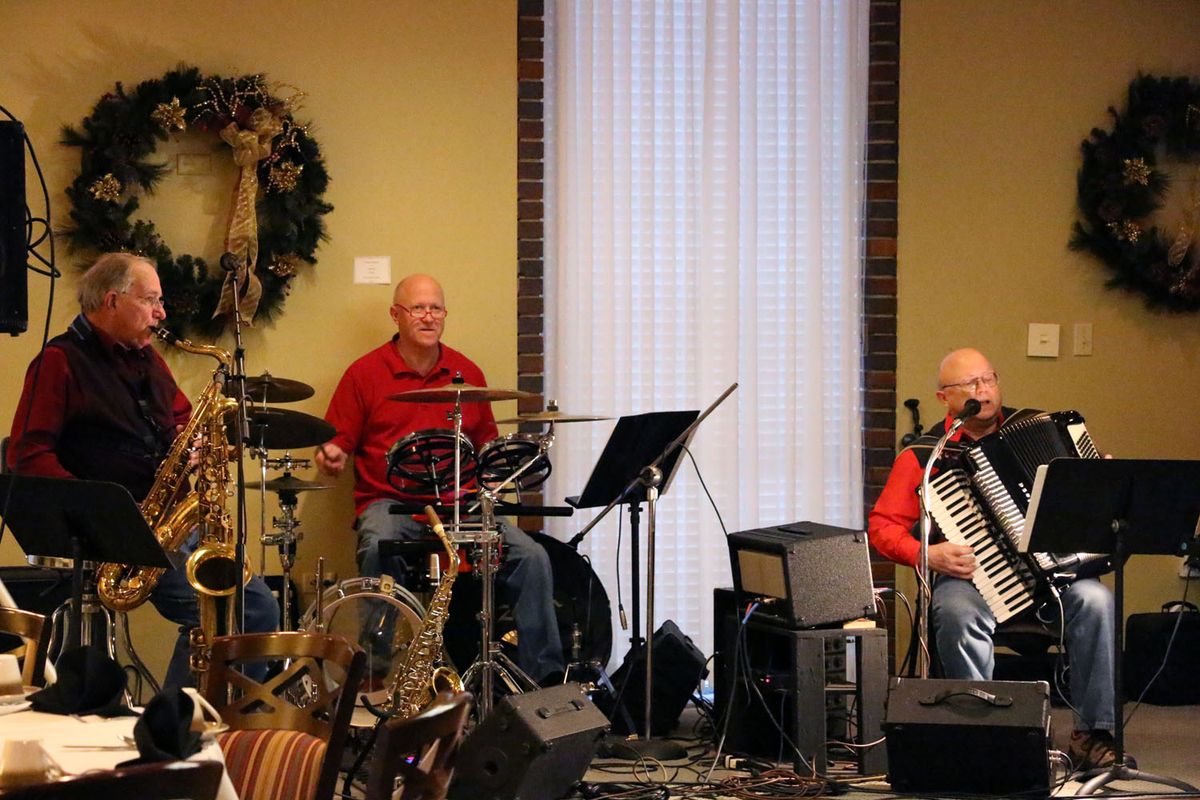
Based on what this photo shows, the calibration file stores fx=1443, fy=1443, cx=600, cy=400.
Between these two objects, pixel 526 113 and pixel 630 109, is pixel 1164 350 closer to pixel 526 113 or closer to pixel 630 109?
pixel 630 109

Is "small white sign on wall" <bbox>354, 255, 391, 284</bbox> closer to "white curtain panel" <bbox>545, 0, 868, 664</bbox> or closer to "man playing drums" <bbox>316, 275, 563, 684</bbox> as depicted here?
"man playing drums" <bbox>316, 275, 563, 684</bbox>

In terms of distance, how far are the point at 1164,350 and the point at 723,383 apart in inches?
74.0

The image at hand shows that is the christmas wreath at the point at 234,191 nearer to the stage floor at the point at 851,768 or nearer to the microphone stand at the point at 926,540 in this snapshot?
the stage floor at the point at 851,768

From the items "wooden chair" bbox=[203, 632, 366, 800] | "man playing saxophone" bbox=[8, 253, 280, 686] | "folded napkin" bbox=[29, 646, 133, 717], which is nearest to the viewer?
"folded napkin" bbox=[29, 646, 133, 717]

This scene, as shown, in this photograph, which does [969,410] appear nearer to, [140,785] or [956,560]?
[956,560]

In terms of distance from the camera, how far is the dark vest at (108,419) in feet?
14.4

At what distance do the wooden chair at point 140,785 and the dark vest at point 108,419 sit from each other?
112 inches

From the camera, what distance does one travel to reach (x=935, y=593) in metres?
4.72

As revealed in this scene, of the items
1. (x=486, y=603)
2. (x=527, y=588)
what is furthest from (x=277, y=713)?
(x=527, y=588)

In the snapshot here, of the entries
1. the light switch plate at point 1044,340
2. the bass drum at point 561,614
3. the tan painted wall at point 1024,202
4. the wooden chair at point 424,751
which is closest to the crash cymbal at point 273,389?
the bass drum at point 561,614

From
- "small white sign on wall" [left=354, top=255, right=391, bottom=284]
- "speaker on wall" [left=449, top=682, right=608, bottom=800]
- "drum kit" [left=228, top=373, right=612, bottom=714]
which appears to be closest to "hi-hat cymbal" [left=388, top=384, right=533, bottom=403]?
"drum kit" [left=228, top=373, right=612, bottom=714]

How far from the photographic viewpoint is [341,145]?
5.68m

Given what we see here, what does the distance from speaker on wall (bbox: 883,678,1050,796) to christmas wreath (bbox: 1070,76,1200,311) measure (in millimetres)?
2497

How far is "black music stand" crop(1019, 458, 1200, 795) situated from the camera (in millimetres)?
3949
